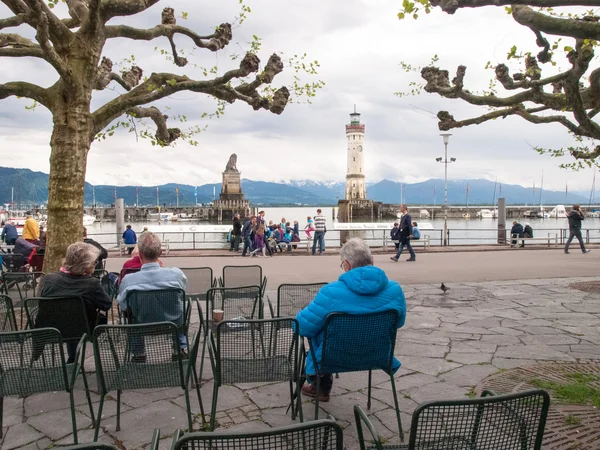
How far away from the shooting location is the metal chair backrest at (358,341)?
3488 millimetres

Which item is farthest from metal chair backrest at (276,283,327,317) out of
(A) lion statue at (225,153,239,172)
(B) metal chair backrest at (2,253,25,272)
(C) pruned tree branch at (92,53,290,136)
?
(A) lion statue at (225,153,239,172)

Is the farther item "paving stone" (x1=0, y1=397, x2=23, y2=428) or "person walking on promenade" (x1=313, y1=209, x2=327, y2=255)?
"person walking on promenade" (x1=313, y1=209, x2=327, y2=255)

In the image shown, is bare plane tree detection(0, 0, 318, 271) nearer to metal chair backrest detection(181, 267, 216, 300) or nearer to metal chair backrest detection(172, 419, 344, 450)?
metal chair backrest detection(181, 267, 216, 300)

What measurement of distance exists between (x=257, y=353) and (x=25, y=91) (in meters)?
6.17

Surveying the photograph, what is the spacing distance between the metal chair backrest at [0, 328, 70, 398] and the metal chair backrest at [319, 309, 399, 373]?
5.65 feet

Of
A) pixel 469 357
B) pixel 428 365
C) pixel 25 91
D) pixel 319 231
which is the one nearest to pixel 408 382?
pixel 428 365

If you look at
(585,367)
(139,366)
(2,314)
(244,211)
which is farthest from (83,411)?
(244,211)

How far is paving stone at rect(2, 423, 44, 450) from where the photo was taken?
→ 11.5 feet

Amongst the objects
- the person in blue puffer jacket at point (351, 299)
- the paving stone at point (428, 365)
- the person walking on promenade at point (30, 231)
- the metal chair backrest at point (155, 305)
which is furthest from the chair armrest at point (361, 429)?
the person walking on promenade at point (30, 231)

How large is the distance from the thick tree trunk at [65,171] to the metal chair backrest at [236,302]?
287cm

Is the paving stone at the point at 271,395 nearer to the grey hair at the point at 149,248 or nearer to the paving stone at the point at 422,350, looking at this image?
the grey hair at the point at 149,248

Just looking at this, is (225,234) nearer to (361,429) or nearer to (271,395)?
(271,395)

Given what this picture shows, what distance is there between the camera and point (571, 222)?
1672 cm

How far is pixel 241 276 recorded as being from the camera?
657 cm
